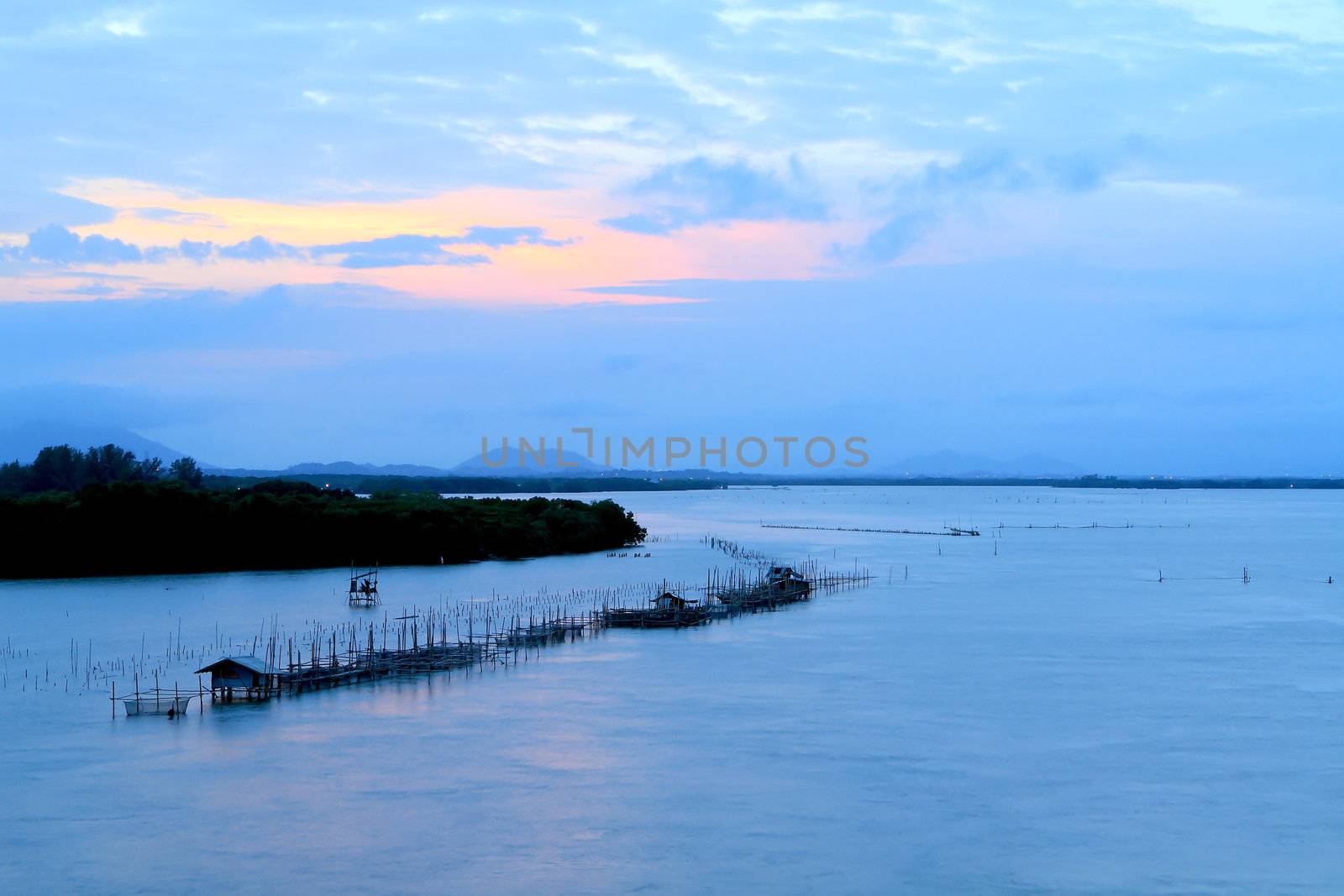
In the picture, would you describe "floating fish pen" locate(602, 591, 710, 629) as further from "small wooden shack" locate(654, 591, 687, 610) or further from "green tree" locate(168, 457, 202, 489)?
"green tree" locate(168, 457, 202, 489)

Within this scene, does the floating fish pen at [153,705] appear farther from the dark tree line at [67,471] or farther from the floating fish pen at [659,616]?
the dark tree line at [67,471]

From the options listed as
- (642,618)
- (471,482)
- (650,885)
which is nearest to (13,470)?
(642,618)

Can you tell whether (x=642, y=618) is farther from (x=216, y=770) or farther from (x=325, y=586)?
(x=216, y=770)

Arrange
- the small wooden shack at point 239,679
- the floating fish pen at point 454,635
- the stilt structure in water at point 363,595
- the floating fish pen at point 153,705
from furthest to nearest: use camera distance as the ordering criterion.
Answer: the stilt structure in water at point 363,595 < the floating fish pen at point 454,635 < the small wooden shack at point 239,679 < the floating fish pen at point 153,705

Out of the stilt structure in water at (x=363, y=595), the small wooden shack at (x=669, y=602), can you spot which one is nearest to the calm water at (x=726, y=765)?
the small wooden shack at (x=669, y=602)

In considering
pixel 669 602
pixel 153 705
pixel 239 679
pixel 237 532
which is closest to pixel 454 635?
pixel 669 602

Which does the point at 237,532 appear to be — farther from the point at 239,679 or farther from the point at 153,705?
the point at 153,705
